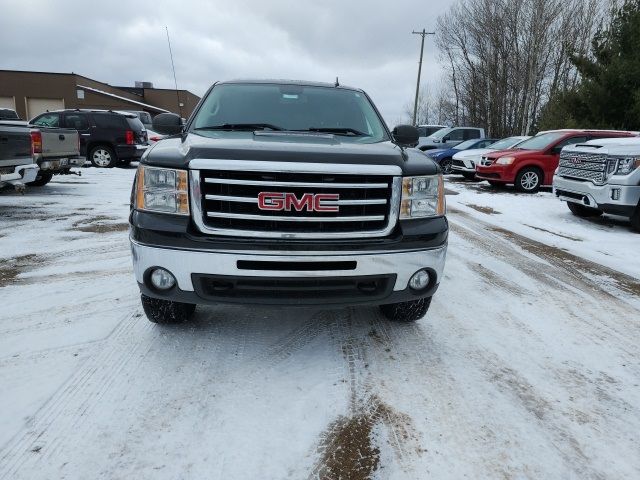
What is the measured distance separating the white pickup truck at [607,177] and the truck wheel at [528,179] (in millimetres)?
3880

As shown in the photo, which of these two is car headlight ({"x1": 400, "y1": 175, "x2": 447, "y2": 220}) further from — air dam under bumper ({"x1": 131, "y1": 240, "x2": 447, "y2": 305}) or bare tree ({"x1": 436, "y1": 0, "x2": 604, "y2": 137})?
bare tree ({"x1": 436, "y1": 0, "x2": 604, "y2": 137})

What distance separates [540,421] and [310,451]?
1.17 m

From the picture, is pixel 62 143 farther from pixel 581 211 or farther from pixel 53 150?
pixel 581 211

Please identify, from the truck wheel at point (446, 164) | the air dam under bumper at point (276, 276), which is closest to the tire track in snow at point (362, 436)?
the air dam under bumper at point (276, 276)

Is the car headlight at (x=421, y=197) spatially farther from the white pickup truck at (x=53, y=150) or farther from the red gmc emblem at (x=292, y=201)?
the white pickup truck at (x=53, y=150)

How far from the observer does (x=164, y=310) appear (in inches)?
121

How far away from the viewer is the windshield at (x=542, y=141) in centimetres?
1194

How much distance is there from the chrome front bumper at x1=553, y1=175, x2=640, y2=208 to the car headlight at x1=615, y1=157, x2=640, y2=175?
0.24 metres

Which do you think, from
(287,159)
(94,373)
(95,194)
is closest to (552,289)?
(287,159)

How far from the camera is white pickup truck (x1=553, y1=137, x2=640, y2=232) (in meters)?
6.89

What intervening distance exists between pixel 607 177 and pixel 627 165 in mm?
304

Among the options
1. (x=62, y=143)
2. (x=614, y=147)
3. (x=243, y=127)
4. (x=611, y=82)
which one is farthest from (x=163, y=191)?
(x=611, y=82)

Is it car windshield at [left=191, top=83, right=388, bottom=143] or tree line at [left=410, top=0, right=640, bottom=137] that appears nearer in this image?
car windshield at [left=191, top=83, right=388, bottom=143]

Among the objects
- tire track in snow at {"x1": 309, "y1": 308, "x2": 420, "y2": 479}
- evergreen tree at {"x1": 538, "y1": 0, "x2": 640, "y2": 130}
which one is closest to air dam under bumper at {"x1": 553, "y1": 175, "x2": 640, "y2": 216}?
tire track in snow at {"x1": 309, "y1": 308, "x2": 420, "y2": 479}
